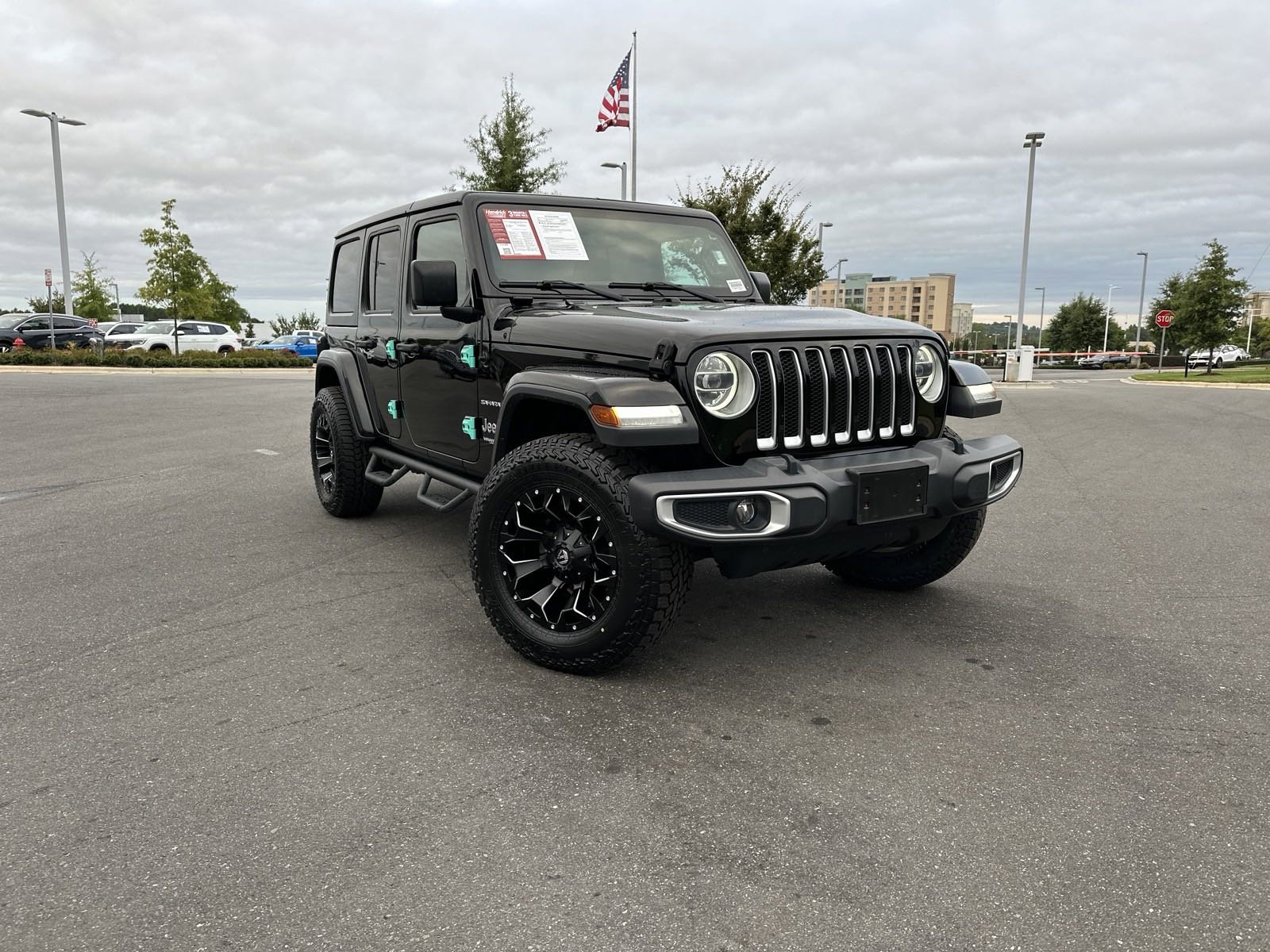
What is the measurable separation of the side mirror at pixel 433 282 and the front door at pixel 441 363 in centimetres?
22

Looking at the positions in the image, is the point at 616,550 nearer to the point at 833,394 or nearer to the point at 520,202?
the point at 833,394

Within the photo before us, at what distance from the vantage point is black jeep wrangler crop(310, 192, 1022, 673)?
318 cm

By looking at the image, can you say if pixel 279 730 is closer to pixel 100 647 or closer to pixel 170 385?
pixel 100 647

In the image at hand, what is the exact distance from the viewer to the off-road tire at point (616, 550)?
320cm

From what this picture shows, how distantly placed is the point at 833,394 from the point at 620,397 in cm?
88

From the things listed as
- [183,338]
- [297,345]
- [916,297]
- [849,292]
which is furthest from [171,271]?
[916,297]

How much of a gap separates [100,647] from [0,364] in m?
28.4

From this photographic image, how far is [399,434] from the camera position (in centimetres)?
529

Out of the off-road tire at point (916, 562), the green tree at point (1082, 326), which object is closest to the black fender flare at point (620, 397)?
the off-road tire at point (916, 562)

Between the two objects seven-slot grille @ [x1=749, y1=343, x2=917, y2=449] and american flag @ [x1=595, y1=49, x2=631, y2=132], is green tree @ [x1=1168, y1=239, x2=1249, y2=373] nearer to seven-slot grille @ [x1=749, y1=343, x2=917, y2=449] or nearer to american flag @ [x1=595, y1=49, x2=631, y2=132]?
american flag @ [x1=595, y1=49, x2=631, y2=132]

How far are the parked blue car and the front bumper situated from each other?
1604 inches

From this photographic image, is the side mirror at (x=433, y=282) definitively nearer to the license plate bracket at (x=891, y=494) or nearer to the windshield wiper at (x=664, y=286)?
the windshield wiper at (x=664, y=286)

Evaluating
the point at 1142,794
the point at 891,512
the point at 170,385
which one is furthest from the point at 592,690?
the point at 170,385

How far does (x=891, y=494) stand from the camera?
3346mm
